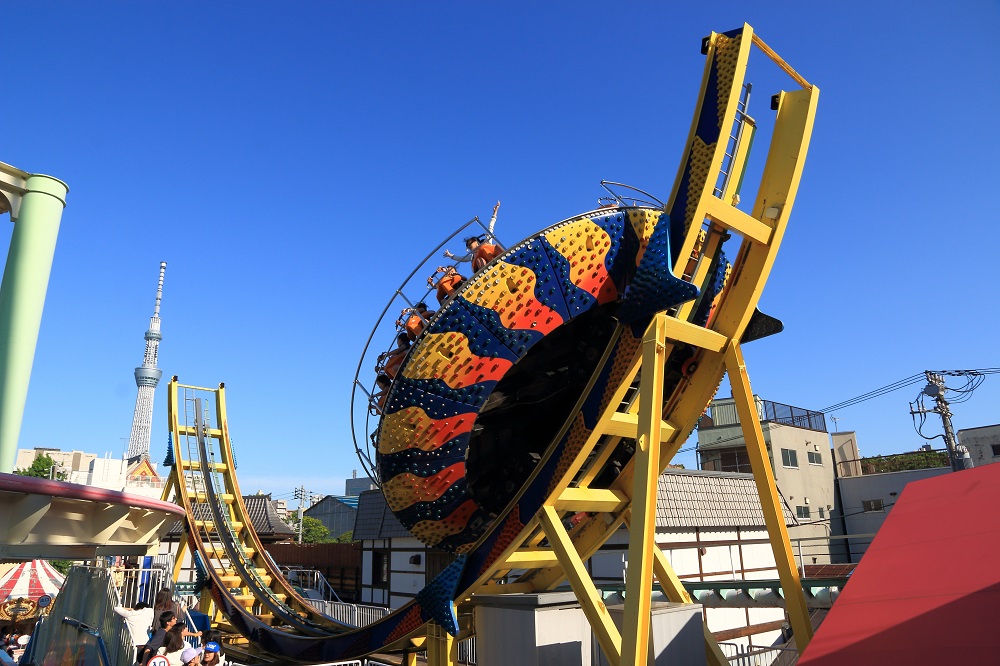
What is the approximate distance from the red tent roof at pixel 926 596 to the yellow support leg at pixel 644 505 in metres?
1.81

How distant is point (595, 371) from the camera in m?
7.64

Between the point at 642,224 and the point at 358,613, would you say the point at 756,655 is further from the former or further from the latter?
the point at 642,224

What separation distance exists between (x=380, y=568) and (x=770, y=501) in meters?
16.2

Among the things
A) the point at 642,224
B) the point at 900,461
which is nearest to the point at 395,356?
the point at 642,224

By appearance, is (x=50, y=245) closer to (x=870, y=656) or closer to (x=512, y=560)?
(x=512, y=560)

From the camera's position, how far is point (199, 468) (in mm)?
18391

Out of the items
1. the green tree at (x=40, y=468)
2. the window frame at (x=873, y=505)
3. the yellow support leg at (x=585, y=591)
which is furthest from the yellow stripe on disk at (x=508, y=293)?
the green tree at (x=40, y=468)

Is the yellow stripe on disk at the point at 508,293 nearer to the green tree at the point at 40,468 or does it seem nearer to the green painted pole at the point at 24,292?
the green painted pole at the point at 24,292

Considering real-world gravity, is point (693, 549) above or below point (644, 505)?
below

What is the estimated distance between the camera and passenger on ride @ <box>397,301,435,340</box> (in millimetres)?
7657

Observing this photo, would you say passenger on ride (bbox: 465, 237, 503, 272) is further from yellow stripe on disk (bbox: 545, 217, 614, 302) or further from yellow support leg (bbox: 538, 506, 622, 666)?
yellow support leg (bbox: 538, 506, 622, 666)

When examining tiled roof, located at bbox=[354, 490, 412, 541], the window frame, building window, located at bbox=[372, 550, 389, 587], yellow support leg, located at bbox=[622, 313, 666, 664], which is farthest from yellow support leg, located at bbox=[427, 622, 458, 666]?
the window frame

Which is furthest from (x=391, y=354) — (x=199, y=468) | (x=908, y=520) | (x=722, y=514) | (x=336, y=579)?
(x=336, y=579)

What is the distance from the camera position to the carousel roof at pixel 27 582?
16.1 meters
